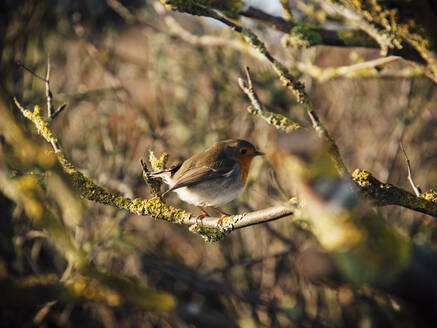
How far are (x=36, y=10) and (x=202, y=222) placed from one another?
2.61 metres

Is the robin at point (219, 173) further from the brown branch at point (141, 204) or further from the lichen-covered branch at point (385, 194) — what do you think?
the lichen-covered branch at point (385, 194)

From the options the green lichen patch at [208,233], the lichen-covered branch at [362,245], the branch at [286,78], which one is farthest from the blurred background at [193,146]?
the lichen-covered branch at [362,245]

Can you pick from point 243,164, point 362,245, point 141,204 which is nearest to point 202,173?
point 243,164

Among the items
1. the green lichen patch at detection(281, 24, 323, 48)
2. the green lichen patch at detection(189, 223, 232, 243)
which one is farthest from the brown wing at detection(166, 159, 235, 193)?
the green lichen patch at detection(281, 24, 323, 48)

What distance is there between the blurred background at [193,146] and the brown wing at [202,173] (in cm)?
53

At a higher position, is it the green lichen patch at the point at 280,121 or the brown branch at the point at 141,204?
the green lichen patch at the point at 280,121

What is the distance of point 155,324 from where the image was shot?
12.8ft

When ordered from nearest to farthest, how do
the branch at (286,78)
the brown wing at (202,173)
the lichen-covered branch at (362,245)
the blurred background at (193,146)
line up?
1. the lichen-covered branch at (362,245)
2. the branch at (286,78)
3. the brown wing at (202,173)
4. the blurred background at (193,146)

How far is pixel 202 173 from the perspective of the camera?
1985 mm

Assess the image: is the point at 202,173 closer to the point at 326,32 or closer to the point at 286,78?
the point at 286,78

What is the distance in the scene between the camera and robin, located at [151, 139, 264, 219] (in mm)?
2011

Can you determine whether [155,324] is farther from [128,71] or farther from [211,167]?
[128,71]

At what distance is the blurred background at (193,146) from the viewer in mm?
2775

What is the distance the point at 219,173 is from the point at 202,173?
0.12 meters
